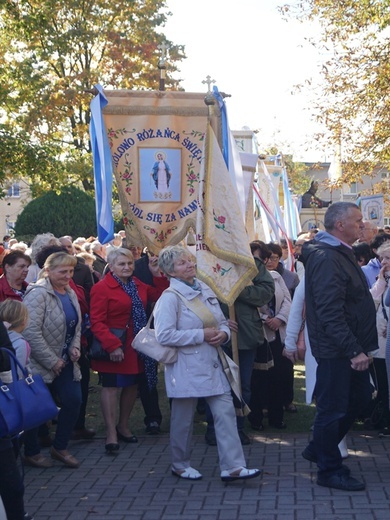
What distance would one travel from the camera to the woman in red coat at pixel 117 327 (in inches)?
351

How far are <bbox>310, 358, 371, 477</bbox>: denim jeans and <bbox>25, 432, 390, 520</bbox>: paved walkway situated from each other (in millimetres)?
269

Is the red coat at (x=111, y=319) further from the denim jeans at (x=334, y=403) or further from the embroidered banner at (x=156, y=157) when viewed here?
the denim jeans at (x=334, y=403)

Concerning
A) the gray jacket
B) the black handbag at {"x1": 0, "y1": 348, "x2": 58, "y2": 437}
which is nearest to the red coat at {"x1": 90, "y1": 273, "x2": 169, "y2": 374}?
the gray jacket

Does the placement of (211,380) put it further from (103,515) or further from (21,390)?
(21,390)

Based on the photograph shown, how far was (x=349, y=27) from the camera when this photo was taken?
2055 cm

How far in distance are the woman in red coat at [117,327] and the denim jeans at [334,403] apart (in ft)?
7.56

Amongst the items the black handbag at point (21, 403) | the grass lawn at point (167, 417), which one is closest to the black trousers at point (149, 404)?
the grass lawn at point (167, 417)

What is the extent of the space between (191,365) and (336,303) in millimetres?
1301

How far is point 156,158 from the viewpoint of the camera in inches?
403

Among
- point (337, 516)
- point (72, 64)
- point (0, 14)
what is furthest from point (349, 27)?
point (72, 64)

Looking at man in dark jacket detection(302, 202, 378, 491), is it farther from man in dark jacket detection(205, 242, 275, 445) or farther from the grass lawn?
the grass lawn

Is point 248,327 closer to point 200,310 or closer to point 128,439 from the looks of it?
point 200,310

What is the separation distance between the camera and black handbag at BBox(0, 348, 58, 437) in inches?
222

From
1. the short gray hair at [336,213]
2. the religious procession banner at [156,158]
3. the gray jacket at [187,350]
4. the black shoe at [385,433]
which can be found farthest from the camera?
the religious procession banner at [156,158]
